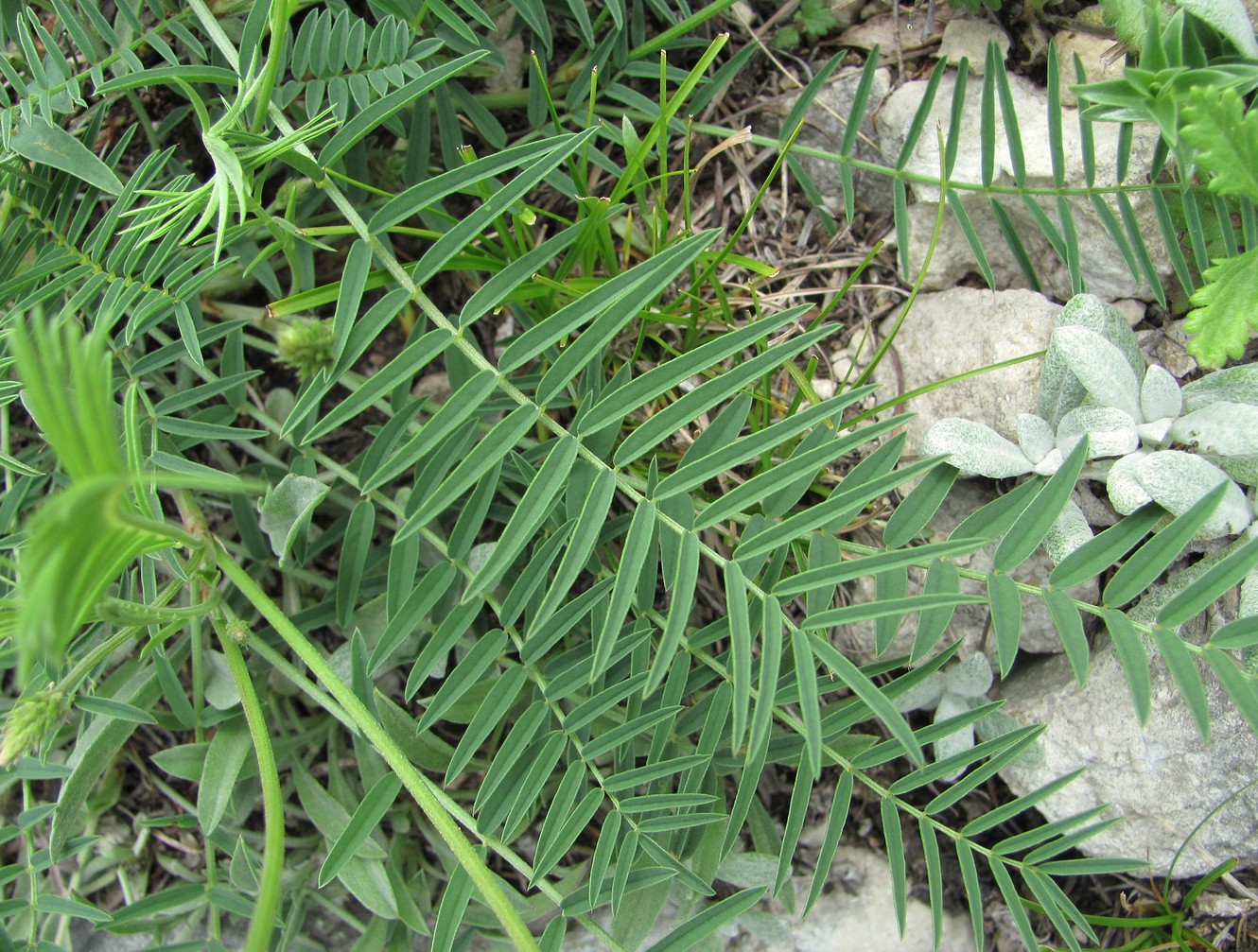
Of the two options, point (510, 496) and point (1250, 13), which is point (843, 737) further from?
point (1250, 13)

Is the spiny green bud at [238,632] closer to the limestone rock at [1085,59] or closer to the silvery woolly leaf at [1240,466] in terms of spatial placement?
the silvery woolly leaf at [1240,466]

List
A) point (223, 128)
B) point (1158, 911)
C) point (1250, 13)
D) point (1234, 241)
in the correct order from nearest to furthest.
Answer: point (223, 128)
point (1234, 241)
point (1250, 13)
point (1158, 911)

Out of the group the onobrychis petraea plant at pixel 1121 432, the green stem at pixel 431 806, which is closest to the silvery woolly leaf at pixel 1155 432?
the onobrychis petraea plant at pixel 1121 432

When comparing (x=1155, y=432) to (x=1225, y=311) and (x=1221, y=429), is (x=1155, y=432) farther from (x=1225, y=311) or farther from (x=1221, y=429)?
(x=1225, y=311)

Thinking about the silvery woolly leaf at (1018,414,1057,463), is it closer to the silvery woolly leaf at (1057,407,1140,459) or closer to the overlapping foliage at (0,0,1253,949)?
the silvery woolly leaf at (1057,407,1140,459)

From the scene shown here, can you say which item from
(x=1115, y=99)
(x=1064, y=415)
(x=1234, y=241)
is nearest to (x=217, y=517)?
(x=1064, y=415)

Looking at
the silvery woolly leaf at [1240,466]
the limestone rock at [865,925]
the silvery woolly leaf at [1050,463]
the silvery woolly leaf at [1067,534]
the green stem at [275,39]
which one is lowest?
the limestone rock at [865,925]

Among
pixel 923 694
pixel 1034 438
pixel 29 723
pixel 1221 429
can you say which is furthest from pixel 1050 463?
pixel 29 723
